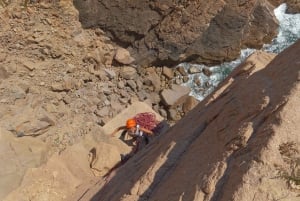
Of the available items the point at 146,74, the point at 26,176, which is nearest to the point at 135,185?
the point at 26,176

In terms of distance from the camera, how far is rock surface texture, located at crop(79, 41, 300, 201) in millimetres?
3086

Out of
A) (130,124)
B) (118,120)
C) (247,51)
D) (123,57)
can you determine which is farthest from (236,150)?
(247,51)

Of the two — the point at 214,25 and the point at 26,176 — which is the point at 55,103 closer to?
the point at 26,176

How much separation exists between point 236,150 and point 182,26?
635 centimetres

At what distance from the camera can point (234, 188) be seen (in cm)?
314

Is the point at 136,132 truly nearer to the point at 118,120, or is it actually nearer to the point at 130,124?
the point at 130,124

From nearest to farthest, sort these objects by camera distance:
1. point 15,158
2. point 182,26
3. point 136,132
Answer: point 15,158
point 136,132
point 182,26

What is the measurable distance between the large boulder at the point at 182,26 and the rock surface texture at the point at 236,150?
4326 millimetres

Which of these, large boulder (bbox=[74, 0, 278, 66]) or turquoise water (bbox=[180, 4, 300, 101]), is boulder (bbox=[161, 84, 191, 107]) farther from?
large boulder (bbox=[74, 0, 278, 66])

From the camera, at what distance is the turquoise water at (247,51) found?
399 inches

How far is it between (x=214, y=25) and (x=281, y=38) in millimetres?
2011

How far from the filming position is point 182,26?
9508 mm

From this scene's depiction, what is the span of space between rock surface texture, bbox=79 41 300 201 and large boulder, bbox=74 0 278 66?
4.33 metres

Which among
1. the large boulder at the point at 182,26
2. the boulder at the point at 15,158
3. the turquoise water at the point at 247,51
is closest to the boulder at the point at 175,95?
the turquoise water at the point at 247,51
